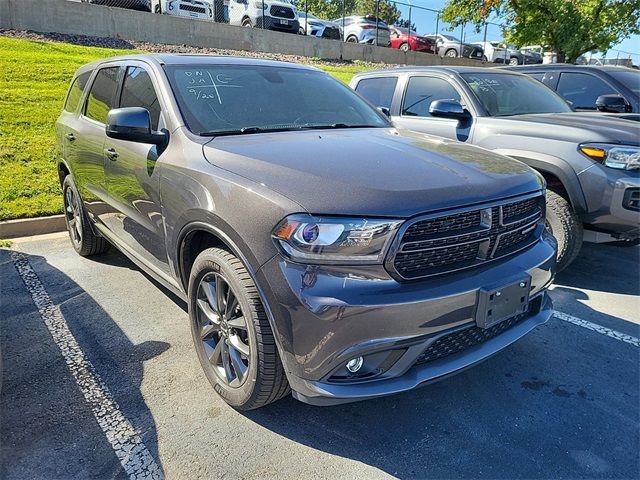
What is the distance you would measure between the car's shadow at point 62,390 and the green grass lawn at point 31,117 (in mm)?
2242

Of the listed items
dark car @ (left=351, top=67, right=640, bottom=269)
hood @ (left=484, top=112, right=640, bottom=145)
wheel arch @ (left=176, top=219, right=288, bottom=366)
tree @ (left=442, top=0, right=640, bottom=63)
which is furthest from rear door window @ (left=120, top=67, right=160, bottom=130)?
tree @ (left=442, top=0, right=640, bottom=63)

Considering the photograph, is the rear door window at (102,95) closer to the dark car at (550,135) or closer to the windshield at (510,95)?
the dark car at (550,135)

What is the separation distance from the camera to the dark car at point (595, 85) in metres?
6.28

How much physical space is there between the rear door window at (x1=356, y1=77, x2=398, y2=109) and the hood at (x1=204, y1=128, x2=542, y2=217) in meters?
3.15

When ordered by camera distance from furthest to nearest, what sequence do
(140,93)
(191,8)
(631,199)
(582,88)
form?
1. (191,8)
2. (582,88)
3. (631,199)
4. (140,93)

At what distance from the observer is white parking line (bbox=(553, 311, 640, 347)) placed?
3.42 meters

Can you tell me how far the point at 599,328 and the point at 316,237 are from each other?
8.61ft

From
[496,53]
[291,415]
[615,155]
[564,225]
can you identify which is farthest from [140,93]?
[496,53]

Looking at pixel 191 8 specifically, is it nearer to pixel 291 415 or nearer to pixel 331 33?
pixel 331 33

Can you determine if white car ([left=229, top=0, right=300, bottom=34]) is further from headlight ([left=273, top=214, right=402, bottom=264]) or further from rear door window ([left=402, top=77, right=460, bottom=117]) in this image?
headlight ([left=273, top=214, right=402, bottom=264])

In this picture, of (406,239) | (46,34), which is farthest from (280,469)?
(46,34)

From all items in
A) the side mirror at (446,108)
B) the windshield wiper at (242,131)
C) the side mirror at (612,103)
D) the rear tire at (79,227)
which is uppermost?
the side mirror at (612,103)

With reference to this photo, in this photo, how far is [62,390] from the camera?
9.17 ft

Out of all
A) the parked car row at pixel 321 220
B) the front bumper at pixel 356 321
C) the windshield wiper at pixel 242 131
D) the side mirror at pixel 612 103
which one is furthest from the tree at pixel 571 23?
the front bumper at pixel 356 321
